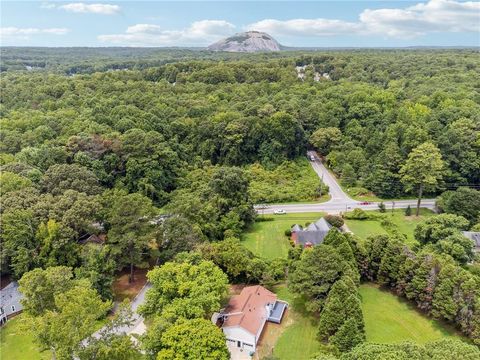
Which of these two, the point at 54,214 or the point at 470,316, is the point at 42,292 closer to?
the point at 54,214

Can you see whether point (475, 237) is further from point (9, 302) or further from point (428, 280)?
point (9, 302)

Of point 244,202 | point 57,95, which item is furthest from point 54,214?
point 57,95

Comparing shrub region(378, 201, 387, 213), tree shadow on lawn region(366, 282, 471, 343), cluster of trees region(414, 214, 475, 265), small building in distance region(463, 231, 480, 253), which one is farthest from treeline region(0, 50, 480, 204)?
tree shadow on lawn region(366, 282, 471, 343)

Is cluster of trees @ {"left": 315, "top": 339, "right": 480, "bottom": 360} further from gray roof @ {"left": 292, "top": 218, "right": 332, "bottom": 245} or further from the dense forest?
gray roof @ {"left": 292, "top": 218, "right": 332, "bottom": 245}

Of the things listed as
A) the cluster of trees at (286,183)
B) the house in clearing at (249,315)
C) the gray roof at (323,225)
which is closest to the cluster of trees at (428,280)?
the gray roof at (323,225)

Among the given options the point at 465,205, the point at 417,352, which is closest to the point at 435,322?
the point at 417,352

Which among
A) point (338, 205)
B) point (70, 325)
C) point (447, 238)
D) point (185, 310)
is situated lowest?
point (338, 205)
